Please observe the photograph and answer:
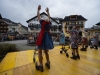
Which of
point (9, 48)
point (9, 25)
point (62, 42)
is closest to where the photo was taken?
point (62, 42)

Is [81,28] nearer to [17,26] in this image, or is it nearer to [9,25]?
[17,26]

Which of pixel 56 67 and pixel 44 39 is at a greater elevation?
pixel 44 39

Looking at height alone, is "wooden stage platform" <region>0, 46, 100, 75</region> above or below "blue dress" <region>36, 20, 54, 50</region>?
below

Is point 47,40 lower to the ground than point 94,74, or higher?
higher

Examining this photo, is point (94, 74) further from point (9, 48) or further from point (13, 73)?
point (9, 48)

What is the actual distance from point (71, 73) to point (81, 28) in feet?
94.7

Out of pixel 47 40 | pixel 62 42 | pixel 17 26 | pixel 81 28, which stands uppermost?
pixel 17 26

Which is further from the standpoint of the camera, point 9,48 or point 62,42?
point 9,48

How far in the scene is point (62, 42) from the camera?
406 cm

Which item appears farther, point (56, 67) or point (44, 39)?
point (56, 67)

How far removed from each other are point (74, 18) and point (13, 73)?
98.7 ft

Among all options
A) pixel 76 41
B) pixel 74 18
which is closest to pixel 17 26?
pixel 74 18

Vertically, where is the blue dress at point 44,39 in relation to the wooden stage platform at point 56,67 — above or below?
above

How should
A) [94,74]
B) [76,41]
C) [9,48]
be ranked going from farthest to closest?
[9,48]
[76,41]
[94,74]
